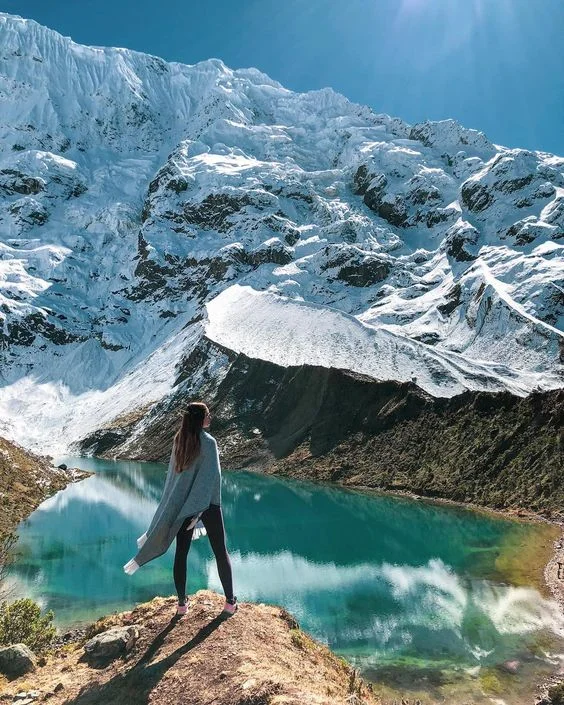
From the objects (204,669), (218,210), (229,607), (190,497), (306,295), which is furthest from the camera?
(218,210)

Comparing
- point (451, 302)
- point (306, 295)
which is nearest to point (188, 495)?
point (451, 302)

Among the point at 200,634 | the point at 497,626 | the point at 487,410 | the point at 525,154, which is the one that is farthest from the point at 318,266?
the point at 200,634

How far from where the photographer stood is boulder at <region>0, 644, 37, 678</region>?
32.8ft

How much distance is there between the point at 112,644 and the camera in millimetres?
9781

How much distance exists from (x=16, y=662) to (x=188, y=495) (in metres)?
4.54

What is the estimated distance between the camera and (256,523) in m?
51.7

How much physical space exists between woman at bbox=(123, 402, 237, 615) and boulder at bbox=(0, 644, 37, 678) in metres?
2.87

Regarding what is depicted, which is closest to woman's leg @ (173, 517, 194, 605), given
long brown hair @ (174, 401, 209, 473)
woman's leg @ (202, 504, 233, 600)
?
woman's leg @ (202, 504, 233, 600)

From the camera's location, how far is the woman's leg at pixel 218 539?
9.36 metres

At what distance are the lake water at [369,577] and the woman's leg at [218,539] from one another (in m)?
11.7

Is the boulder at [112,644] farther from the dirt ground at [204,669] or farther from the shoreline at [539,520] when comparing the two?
the shoreline at [539,520]

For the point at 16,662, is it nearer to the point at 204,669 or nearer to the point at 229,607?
the point at 229,607

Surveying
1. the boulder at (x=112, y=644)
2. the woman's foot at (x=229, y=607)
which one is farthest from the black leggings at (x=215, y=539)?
the boulder at (x=112, y=644)

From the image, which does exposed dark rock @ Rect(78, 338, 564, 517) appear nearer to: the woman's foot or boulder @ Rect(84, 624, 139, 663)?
the woman's foot
